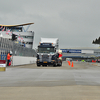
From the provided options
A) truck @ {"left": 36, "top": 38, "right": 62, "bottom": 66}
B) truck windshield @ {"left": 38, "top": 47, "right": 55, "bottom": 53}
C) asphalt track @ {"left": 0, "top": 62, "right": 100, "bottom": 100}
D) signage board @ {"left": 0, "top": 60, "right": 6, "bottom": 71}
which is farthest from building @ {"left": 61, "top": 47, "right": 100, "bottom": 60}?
asphalt track @ {"left": 0, "top": 62, "right": 100, "bottom": 100}

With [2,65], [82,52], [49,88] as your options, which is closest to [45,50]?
[2,65]

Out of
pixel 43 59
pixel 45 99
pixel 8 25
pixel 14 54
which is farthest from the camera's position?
pixel 8 25

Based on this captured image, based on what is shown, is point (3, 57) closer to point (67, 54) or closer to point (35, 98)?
point (35, 98)

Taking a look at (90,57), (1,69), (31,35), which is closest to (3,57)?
(1,69)

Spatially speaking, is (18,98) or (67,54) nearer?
(18,98)

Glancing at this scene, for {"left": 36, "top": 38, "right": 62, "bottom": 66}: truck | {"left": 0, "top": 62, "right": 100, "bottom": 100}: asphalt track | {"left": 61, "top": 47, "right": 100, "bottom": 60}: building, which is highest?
{"left": 61, "top": 47, "right": 100, "bottom": 60}: building

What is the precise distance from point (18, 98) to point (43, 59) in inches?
1075

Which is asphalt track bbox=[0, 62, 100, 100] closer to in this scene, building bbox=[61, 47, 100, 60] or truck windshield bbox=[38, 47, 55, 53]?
truck windshield bbox=[38, 47, 55, 53]

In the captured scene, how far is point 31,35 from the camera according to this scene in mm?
124562

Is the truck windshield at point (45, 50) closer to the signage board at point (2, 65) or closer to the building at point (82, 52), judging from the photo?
Answer: the signage board at point (2, 65)

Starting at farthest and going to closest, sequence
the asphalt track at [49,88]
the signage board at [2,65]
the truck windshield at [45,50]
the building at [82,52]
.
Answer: the building at [82,52] < the truck windshield at [45,50] < the signage board at [2,65] < the asphalt track at [49,88]

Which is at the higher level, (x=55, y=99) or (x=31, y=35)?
(x=31, y=35)

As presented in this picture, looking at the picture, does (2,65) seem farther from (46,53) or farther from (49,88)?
(49,88)

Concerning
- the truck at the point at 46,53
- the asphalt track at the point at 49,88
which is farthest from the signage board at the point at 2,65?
the truck at the point at 46,53
